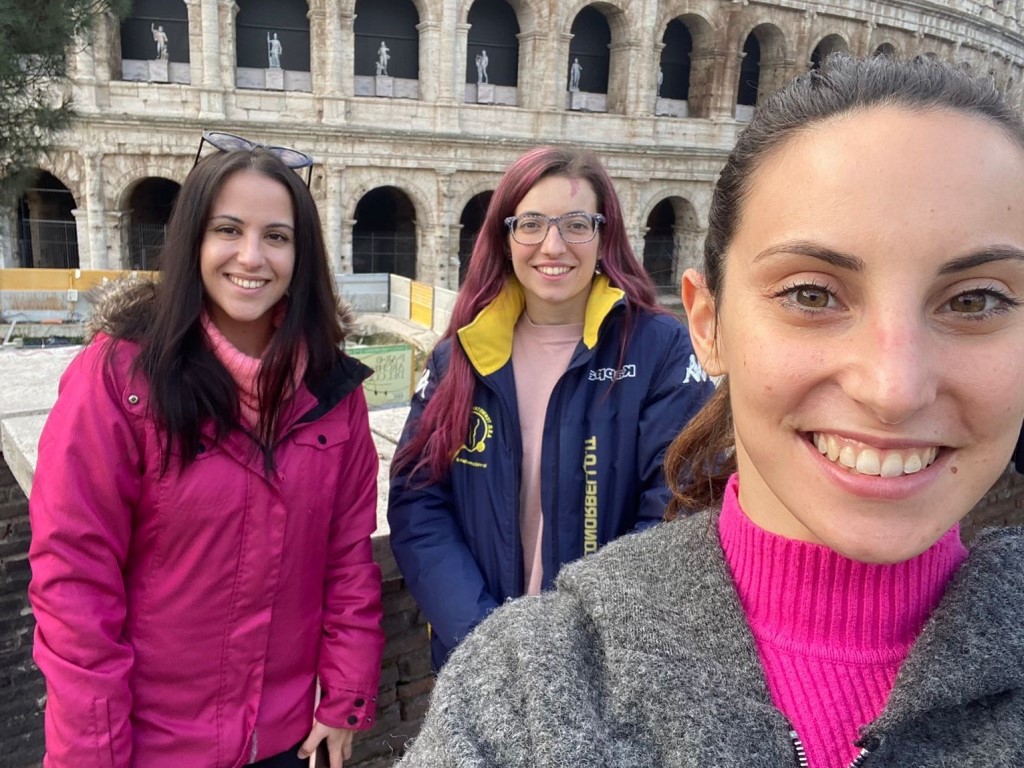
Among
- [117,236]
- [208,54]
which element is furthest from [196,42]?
[117,236]

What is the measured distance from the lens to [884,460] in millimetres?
844

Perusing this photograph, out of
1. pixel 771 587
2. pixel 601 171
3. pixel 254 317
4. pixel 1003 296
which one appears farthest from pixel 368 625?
pixel 1003 296

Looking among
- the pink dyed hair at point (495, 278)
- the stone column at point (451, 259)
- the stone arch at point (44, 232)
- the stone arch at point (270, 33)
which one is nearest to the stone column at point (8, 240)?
the stone arch at point (44, 232)

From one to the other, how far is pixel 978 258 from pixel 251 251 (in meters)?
1.62

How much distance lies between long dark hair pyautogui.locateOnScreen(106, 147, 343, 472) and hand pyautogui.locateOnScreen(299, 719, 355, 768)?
72cm

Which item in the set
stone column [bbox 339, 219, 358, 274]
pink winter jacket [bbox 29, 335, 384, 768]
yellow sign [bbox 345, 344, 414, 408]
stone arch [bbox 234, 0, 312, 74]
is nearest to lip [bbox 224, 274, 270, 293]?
pink winter jacket [bbox 29, 335, 384, 768]

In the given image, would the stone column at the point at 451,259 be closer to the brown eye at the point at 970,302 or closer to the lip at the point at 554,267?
the lip at the point at 554,267

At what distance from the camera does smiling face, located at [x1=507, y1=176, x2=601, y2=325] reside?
80.6 inches

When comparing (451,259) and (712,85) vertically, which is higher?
(712,85)

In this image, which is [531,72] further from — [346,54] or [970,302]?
[970,302]

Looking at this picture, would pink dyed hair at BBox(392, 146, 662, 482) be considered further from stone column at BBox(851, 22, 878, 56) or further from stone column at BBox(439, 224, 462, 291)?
stone column at BBox(851, 22, 878, 56)

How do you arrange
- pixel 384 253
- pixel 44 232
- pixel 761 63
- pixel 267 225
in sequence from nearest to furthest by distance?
pixel 267 225 → pixel 44 232 → pixel 384 253 → pixel 761 63

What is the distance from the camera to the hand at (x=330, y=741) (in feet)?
6.38

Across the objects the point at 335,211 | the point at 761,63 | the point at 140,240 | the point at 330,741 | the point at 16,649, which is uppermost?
the point at 761,63
